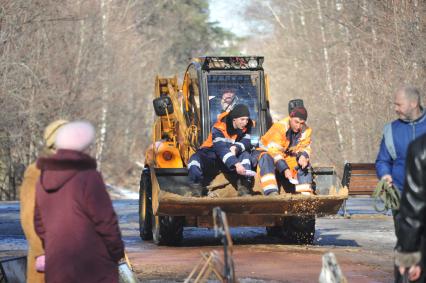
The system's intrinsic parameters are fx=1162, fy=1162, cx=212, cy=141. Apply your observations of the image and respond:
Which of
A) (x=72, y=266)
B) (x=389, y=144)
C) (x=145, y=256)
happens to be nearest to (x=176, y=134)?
(x=145, y=256)

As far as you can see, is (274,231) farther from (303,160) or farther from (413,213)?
(413,213)

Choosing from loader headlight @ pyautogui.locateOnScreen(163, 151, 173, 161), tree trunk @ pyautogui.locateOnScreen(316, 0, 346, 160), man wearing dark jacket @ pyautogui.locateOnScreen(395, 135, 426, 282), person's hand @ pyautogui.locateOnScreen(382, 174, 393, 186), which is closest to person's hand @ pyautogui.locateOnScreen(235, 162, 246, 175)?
loader headlight @ pyautogui.locateOnScreen(163, 151, 173, 161)

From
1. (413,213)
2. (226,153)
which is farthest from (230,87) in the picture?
(413,213)

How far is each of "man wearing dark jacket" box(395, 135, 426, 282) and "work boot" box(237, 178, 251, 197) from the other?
9.19 meters

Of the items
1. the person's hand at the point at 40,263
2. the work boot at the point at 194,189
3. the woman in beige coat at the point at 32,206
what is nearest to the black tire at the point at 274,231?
the work boot at the point at 194,189

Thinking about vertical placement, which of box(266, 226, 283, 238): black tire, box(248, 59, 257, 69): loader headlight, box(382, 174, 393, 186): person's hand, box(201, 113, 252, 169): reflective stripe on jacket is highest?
box(248, 59, 257, 69): loader headlight

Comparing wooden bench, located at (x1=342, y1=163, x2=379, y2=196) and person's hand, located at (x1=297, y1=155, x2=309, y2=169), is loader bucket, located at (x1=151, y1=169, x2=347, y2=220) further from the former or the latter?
wooden bench, located at (x1=342, y1=163, x2=379, y2=196)

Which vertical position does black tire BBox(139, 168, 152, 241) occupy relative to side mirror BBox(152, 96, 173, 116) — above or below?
below

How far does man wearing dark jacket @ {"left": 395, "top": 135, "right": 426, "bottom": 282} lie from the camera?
22.0 ft

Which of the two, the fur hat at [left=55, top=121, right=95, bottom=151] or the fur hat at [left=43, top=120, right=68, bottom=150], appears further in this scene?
the fur hat at [left=43, top=120, right=68, bottom=150]

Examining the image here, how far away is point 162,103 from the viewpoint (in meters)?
18.1

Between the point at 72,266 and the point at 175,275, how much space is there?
18.0ft

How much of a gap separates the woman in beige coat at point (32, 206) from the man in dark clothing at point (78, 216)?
47cm

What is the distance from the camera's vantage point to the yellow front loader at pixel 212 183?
49.7 ft
